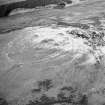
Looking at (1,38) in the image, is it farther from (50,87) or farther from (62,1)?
(62,1)

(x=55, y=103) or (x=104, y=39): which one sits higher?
(x=104, y=39)

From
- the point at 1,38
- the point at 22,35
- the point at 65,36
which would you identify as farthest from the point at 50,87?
the point at 1,38

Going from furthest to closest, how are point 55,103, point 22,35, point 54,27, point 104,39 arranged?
point 54,27 < point 22,35 < point 104,39 < point 55,103

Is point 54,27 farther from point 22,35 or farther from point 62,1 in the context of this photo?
point 62,1

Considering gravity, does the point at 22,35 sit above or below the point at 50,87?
above

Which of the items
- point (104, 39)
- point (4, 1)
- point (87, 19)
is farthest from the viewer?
point (4, 1)

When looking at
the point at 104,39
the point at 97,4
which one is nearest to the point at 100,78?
the point at 104,39

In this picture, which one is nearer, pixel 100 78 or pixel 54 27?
pixel 100 78

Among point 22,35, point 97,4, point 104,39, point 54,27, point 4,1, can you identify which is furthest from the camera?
point 4,1

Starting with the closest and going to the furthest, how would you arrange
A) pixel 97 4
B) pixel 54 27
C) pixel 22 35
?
pixel 22 35, pixel 54 27, pixel 97 4
